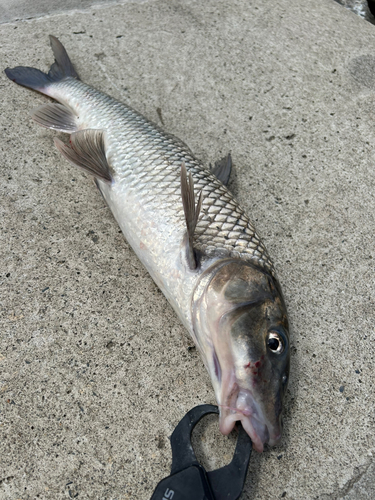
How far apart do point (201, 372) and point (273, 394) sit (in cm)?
52

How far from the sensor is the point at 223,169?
2.89m

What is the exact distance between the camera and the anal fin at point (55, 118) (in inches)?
116

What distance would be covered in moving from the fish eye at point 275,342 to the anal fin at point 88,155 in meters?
1.41

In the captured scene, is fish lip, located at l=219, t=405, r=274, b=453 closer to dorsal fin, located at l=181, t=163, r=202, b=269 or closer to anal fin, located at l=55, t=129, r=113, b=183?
dorsal fin, located at l=181, t=163, r=202, b=269

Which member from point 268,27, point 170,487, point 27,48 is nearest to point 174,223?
point 170,487

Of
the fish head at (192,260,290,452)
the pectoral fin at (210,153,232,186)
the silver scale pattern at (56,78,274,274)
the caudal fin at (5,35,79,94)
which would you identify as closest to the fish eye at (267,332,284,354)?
the fish head at (192,260,290,452)

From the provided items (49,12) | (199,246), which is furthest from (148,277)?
(49,12)

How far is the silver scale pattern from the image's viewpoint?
212 centimetres

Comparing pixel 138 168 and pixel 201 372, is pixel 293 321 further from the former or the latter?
pixel 138 168

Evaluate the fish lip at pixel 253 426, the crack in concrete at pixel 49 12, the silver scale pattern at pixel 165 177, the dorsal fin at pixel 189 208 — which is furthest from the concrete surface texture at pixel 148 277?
the dorsal fin at pixel 189 208

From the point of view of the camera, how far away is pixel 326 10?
14.6 feet

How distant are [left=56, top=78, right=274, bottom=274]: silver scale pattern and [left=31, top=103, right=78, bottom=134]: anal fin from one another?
0.33 ft

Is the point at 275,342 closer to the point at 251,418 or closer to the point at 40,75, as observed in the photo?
the point at 251,418

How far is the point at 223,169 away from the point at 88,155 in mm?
949
